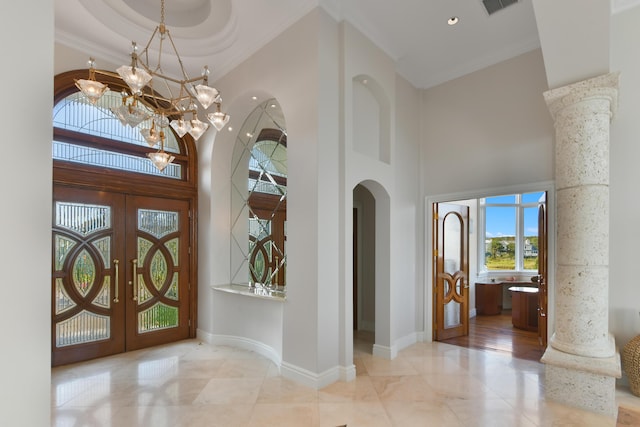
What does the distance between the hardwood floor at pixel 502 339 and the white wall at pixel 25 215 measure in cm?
525

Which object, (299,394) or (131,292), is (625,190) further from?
(131,292)

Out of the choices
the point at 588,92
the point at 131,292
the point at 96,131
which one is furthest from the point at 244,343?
the point at 588,92

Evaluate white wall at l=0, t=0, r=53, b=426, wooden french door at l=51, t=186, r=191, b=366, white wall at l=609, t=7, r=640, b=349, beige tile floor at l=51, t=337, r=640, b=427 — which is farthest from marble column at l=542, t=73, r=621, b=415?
wooden french door at l=51, t=186, r=191, b=366

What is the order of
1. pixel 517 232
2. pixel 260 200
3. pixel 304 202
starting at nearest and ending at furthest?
1. pixel 304 202
2. pixel 260 200
3. pixel 517 232

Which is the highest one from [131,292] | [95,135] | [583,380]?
[95,135]

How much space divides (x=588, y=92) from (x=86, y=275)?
6.10m

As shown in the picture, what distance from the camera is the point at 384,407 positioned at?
10.1 ft

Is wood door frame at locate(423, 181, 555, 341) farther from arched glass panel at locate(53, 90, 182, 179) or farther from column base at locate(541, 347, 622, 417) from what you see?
arched glass panel at locate(53, 90, 182, 179)

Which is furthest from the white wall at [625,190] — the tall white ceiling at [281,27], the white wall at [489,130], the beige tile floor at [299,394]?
the beige tile floor at [299,394]

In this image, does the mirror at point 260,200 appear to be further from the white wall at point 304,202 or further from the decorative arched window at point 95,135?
the decorative arched window at point 95,135

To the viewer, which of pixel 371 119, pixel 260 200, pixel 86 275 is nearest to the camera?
pixel 86 275

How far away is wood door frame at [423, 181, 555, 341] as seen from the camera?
13.4ft

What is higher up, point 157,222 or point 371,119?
point 371,119

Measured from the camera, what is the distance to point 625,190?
3545mm
